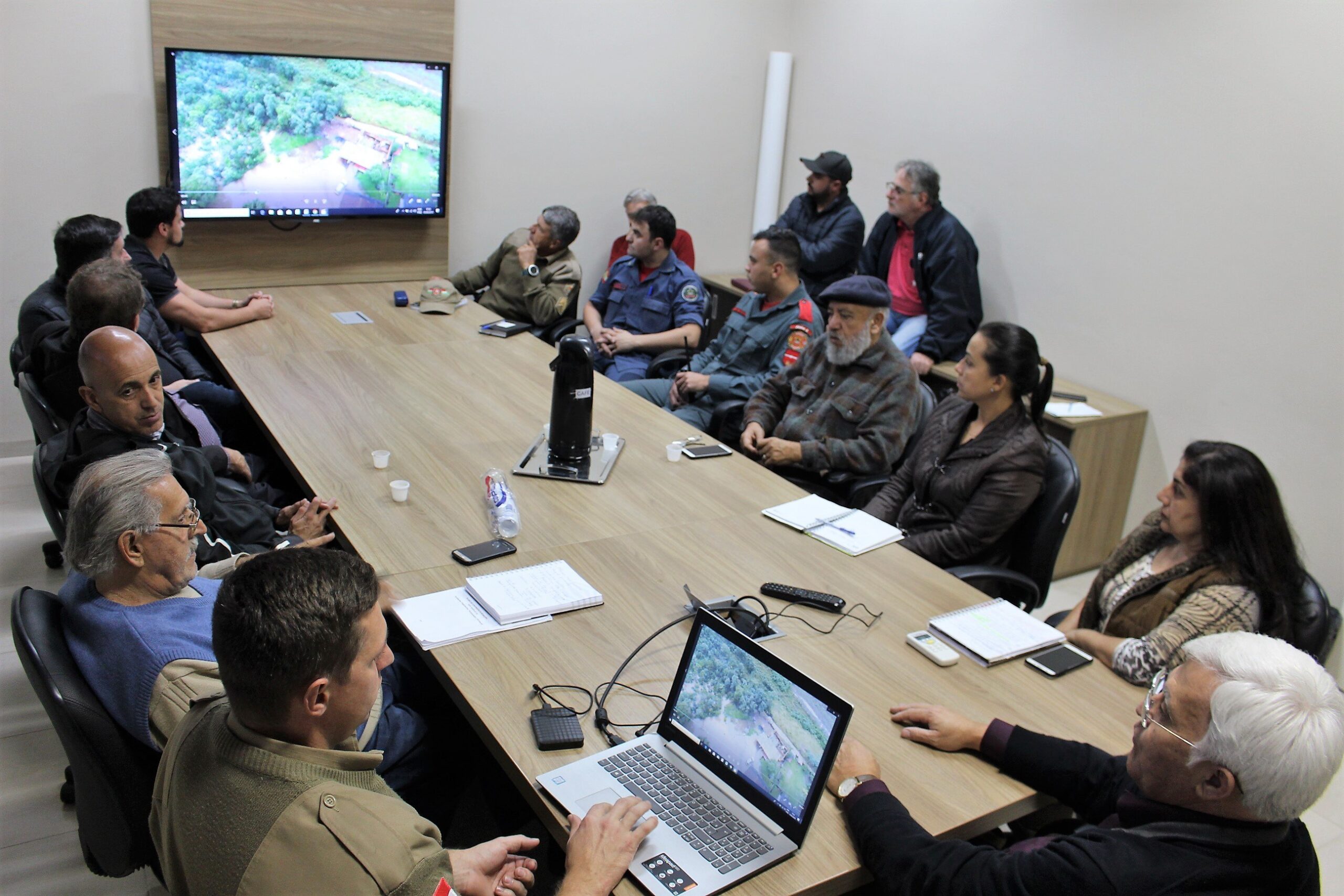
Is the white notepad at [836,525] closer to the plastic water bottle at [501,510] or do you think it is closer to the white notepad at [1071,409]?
the plastic water bottle at [501,510]

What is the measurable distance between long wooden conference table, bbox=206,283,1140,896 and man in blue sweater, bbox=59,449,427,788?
445 mm

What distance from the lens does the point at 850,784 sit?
170 cm

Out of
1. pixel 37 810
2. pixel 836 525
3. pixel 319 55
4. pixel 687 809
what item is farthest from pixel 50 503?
pixel 319 55

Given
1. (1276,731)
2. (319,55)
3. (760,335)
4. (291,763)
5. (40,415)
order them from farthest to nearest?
(319,55), (760,335), (40,415), (1276,731), (291,763)

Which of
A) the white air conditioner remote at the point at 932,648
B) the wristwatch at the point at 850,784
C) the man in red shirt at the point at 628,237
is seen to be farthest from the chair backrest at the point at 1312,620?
the man in red shirt at the point at 628,237

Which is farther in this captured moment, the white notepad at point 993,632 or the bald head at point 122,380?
the bald head at point 122,380

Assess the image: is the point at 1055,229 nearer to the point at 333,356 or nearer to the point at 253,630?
the point at 333,356

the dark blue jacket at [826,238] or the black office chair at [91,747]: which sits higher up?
the dark blue jacket at [826,238]

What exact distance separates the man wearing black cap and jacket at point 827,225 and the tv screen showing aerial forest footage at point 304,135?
2040 millimetres

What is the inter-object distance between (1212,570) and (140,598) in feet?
7.67

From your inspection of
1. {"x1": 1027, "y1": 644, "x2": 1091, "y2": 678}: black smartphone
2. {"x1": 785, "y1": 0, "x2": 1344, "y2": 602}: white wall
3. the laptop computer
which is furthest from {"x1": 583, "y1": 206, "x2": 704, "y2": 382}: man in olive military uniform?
the laptop computer

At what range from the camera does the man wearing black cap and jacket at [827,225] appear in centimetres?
554

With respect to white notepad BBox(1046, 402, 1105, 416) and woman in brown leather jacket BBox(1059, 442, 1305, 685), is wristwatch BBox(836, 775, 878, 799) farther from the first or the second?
white notepad BBox(1046, 402, 1105, 416)

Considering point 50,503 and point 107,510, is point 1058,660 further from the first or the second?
point 50,503
